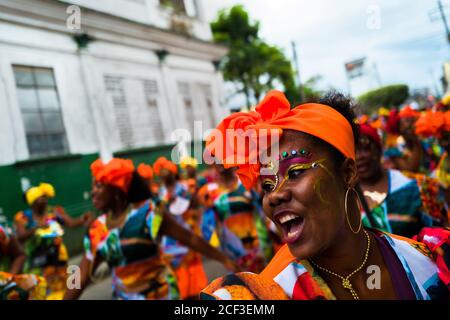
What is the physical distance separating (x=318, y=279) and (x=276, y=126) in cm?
56

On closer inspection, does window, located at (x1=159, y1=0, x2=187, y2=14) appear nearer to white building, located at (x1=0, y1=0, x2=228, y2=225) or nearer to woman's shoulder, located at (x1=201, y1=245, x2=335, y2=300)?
white building, located at (x1=0, y1=0, x2=228, y2=225)

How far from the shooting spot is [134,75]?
9188 millimetres

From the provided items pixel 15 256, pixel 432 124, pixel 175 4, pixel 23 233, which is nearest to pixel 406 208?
pixel 432 124

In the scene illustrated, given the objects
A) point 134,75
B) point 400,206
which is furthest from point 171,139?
point 400,206

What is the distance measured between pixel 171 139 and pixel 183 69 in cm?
219

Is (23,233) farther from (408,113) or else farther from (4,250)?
(408,113)

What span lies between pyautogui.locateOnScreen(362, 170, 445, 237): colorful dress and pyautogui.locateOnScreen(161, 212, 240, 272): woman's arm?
1.13 m

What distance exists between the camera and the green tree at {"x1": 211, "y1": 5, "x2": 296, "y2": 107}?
12.5 metres

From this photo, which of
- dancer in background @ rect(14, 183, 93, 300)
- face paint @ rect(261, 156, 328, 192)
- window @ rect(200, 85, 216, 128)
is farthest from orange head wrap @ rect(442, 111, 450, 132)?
window @ rect(200, 85, 216, 128)

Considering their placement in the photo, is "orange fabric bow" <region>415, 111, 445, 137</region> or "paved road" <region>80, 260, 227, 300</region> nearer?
"orange fabric bow" <region>415, 111, 445, 137</region>

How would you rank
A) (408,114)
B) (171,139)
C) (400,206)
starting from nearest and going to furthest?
(400,206) < (408,114) < (171,139)

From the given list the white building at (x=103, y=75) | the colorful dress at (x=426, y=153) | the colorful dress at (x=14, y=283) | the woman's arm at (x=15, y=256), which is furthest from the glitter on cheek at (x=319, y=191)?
the colorful dress at (x=426, y=153)

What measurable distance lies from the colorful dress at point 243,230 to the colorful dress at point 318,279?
301cm
